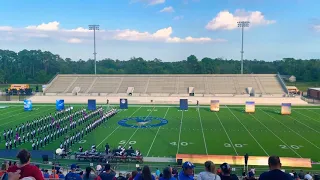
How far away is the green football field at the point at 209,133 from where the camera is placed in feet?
53.6

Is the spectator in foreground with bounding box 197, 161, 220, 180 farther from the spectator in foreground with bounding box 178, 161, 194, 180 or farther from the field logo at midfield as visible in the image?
the field logo at midfield

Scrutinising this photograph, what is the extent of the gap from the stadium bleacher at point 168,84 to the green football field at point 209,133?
52.9 feet

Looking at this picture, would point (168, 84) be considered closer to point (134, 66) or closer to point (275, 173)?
point (134, 66)

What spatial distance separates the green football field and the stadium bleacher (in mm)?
16132

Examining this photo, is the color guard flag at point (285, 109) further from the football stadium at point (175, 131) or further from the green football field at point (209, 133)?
the green football field at point (209, 133)

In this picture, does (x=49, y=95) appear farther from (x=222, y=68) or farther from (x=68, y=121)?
(x=222, y=68)

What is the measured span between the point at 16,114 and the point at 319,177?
27.0 meters

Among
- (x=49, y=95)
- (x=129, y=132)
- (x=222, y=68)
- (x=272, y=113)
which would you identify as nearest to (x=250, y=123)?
(x=272, y=113)

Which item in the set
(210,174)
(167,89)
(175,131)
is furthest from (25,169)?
(167,89)

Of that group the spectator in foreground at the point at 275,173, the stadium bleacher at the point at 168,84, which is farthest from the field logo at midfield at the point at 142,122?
the stadium bleacher at the point at 168,84

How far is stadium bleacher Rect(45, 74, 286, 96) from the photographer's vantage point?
46103 mm

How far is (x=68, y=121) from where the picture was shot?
24.4 meters

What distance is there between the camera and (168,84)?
49.4 meters

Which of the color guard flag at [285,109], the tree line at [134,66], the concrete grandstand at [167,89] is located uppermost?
the tree line at [134,66]
